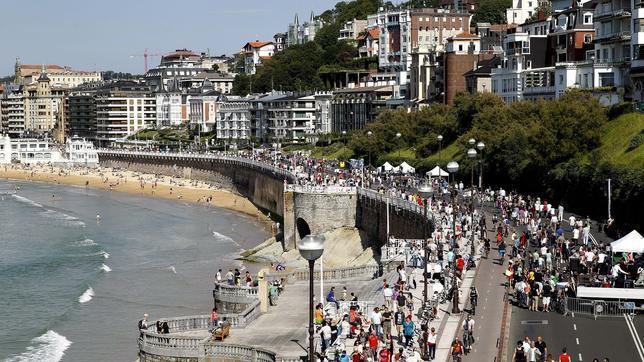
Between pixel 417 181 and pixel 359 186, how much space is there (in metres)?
6.01

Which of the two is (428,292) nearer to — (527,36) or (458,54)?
(527,36)

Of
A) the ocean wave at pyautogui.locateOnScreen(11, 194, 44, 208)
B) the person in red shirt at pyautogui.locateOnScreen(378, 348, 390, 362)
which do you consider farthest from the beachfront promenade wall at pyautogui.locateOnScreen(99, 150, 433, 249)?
the ocean wave at pyautogui.locateOnScreen(11, 194, 44, 208)

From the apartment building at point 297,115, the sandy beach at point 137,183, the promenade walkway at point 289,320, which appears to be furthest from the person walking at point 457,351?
the apartment building at point 297,115

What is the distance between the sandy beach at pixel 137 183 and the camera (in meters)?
110

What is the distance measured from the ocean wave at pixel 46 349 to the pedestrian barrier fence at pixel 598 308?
747 inches

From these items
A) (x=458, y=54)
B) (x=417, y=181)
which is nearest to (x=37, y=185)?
(x=458, y=54)

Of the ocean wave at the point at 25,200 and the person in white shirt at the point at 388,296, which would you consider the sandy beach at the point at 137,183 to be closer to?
the ocean wave at the point at 25,200

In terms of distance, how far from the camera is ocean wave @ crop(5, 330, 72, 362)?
132 feet

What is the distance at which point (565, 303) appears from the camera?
104ft

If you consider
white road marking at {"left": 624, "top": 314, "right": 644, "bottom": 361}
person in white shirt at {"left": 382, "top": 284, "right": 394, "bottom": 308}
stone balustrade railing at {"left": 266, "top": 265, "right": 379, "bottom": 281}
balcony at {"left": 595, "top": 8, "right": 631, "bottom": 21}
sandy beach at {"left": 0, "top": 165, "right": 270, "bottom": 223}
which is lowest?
sandy beach at {"left": 0, "top": 165, "right": 270, "bottom": 223}

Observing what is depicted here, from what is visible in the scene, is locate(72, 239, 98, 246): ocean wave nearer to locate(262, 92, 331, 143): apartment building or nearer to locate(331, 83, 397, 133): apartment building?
locate(331, 83, 397, 133): apartment building

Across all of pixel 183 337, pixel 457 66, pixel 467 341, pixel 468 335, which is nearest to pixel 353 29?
pixel 457 66

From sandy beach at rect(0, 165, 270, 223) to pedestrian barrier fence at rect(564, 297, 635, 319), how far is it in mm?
58969

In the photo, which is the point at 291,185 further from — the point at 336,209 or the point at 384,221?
the point at 384,221
